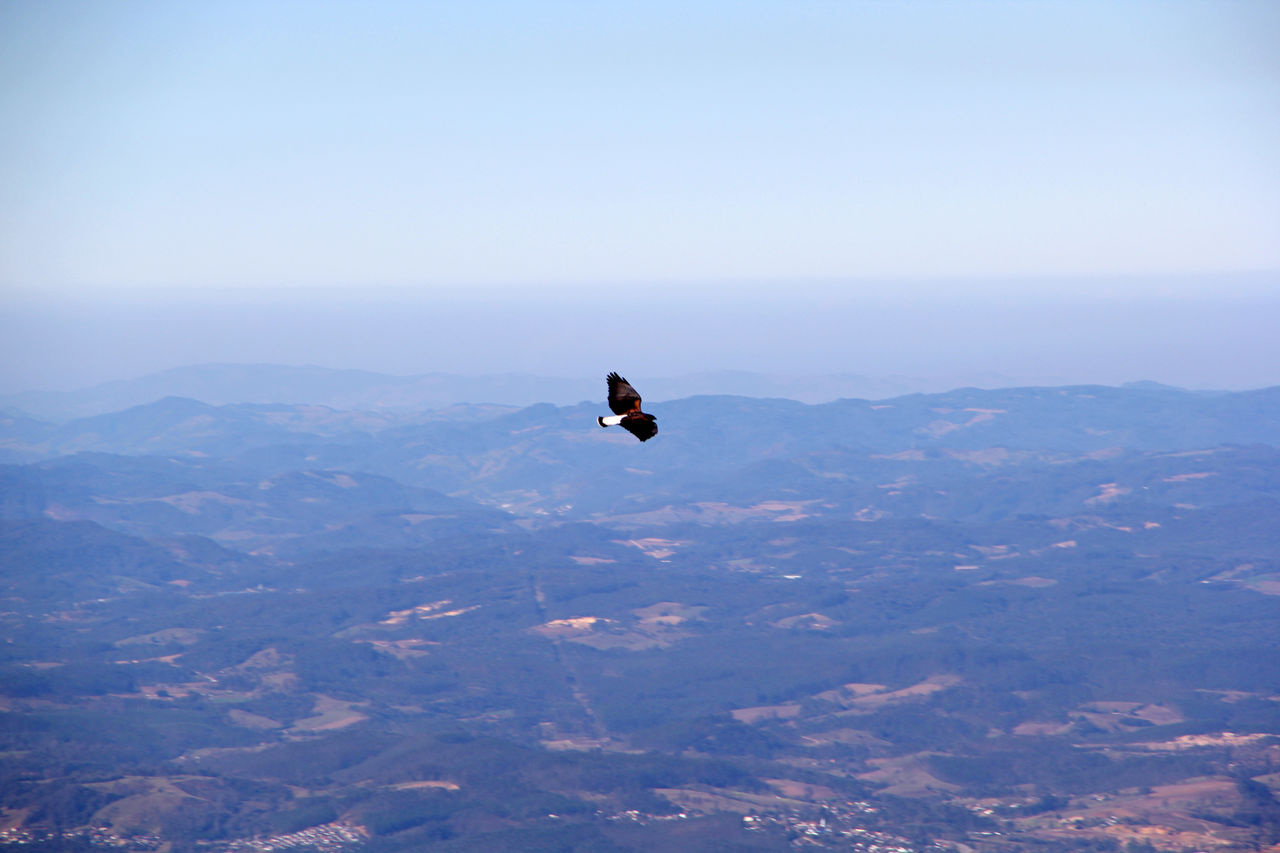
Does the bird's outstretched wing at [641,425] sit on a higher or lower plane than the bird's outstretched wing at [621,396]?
lower

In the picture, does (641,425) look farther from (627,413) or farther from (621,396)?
(621,396)

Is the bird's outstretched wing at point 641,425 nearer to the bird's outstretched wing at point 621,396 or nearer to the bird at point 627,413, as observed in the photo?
the bird at point 627,413

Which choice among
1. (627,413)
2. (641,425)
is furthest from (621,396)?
(641,425)

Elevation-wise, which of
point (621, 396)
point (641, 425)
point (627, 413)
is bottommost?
point (641, 425)

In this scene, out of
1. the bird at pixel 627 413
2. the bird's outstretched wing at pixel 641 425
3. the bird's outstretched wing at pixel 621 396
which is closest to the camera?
the bird's outstretched wing at pixel 641 425

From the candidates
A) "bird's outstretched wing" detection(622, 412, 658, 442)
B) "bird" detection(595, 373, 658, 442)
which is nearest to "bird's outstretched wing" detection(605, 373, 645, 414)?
"bird" detection(595, 373, 658, 442)

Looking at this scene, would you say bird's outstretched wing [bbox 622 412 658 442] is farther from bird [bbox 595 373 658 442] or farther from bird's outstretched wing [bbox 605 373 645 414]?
bird's outstretched wing [bbox 605 373 645 414]

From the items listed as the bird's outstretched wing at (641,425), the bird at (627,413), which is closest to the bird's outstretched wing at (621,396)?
the bird at (627,413)

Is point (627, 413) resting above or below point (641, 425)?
above
